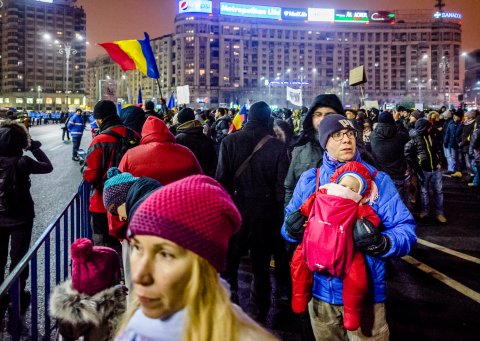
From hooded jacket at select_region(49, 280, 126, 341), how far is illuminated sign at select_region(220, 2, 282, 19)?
515ft

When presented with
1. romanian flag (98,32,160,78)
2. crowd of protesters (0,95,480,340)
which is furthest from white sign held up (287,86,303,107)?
crowd of protesters (0,95,480,340)

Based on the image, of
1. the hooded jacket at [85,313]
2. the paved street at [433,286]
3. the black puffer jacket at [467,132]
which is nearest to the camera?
the hooded jacket at [85,313]

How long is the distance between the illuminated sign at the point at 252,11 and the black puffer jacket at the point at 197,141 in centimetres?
15280

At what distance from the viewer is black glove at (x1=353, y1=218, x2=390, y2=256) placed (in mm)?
2570

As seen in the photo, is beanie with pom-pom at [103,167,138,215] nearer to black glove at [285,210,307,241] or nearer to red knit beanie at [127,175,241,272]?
black glove at [285,210,307,241]

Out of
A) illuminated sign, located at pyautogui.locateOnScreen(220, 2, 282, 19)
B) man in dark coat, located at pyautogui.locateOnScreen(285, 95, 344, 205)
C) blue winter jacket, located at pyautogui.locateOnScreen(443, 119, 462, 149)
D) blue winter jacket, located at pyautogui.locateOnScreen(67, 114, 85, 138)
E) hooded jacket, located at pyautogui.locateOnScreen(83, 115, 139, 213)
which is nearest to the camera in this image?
man in dark coat, located at pyautogui.locateOnScreen(285, 95, 344, 205)

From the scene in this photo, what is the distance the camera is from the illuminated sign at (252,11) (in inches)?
5969

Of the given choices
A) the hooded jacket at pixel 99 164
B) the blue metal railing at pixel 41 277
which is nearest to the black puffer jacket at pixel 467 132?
the blue metal railing at pixel 41 277

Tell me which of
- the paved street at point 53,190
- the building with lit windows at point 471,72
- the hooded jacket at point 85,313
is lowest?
the paved street at point 53,190

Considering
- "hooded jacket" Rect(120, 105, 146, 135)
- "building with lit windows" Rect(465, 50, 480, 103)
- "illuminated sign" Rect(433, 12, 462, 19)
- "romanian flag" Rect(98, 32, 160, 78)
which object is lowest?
"hooded jacket" Rect(120, 105, 146, 135)

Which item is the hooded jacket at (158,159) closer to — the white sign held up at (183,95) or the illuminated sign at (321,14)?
the white sign held up at (183,95)

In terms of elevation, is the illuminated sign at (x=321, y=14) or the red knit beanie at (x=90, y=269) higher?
the illuminated sign at (x=321, y=14)

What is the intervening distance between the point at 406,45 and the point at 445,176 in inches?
6728

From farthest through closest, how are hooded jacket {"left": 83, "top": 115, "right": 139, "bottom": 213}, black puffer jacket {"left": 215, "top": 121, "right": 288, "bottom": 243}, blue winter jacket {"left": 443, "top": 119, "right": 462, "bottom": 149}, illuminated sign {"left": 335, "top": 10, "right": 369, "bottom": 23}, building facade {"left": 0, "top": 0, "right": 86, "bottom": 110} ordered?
building facade {"left": 0, "top": 0, "right": 86, "bottom": 110} → illuminated sign {"left": 335, "top": 10, "right": 369, "bottom": 23} → blue winter jacket {"left": 443, "top": 119, "right": 462, "bottom": 149} → hooded jacket {"left": 83, "top": 115, "right": 139, "bottom": 213} → black puffer jacket {"left": 215, "top": 121, "right": 288, "bottom": 243}
